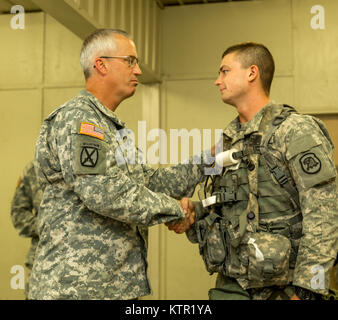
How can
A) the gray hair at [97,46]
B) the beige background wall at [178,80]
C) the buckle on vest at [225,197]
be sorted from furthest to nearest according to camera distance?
the beige background wall at [178,80], the gray hair at [97,46], the buckle on vest at [225,197]

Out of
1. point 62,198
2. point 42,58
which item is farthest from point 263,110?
point 42,58

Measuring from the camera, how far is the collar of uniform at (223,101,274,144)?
2252mm

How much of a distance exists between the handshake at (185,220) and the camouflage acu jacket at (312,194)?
1.46 feet

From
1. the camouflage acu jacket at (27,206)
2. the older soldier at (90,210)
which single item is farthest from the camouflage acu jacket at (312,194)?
the camouflage acu jacket at (27,206)

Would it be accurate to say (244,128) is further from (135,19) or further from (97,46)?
(135,19)

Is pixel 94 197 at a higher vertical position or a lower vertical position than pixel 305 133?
lower

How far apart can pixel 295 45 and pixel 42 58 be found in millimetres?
2880

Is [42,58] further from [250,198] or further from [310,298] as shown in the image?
[310,298]

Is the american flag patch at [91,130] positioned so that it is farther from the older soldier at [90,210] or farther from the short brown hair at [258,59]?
the short brown hair at [258,59]

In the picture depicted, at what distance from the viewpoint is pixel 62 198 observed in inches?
81.9

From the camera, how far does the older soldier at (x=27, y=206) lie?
4.28m

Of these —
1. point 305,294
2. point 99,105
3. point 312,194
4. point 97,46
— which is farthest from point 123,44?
point 305,294

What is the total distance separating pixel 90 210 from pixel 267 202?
0.82m

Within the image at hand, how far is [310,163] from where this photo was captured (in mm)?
2037
